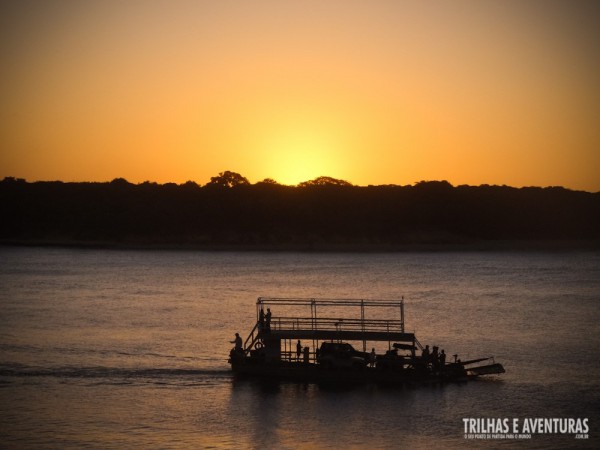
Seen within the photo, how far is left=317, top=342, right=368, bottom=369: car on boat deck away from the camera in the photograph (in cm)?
4091

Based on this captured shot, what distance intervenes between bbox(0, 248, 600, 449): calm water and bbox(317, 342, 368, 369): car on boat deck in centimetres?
137

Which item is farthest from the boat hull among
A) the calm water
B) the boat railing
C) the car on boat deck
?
the boat railing

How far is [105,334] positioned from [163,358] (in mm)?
11912

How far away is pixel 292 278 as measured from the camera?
116m

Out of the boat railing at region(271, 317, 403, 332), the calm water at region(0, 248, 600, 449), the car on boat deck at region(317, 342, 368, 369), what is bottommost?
the calm water at region(0, 248, 600, 449)

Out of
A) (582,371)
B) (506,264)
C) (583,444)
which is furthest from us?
(506,264)

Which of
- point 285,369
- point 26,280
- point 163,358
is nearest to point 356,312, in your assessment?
point 163,358

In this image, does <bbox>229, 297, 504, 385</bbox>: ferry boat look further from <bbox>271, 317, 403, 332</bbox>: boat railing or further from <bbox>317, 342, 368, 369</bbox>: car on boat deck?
<bbox>271, 317, 403, 332</bbox>: boat railing

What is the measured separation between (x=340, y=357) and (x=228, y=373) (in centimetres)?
658

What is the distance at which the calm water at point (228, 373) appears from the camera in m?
34.2

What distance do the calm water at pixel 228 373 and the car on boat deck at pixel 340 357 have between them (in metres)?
1.37

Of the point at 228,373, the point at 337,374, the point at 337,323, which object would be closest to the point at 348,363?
the point at 337,374

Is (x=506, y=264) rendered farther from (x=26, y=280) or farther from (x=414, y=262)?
(x=26, y=280)

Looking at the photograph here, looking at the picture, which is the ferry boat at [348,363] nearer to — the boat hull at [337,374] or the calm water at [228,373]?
the boat hull at [337,374]
